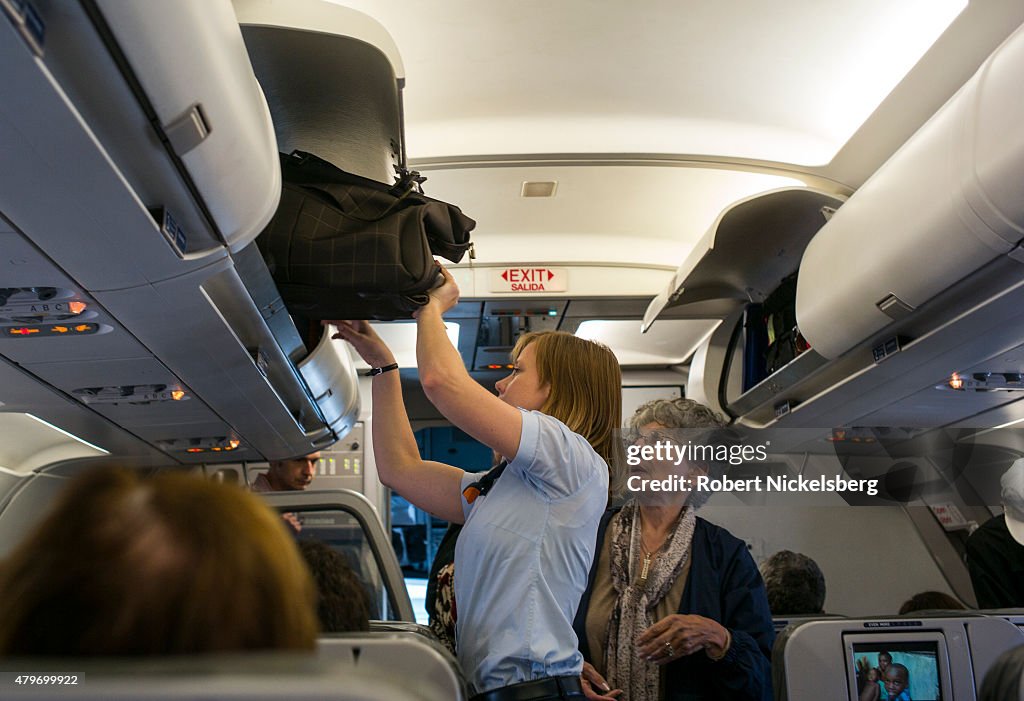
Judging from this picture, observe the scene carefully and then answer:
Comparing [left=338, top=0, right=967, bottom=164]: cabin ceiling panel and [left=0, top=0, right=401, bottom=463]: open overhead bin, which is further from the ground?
[left=338, top=0, right=967, bottom=164]: cabin ceiling panel

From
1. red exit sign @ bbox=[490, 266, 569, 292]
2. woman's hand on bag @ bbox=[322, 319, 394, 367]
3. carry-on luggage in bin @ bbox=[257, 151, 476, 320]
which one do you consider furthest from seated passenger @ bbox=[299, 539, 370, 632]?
red exit sign @ bbox=[490, 266, 569, 292]

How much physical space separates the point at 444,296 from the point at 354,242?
285 millimetres

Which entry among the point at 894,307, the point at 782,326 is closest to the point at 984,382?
the point at 782,326

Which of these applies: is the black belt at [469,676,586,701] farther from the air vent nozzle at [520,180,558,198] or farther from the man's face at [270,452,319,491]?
the man's face at [270,452,319,491]

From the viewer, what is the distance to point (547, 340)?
233 cm

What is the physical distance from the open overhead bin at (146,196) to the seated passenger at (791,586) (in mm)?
2662

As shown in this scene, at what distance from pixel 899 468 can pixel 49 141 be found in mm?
5203

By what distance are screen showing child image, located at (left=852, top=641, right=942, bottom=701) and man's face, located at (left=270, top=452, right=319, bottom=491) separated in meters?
4.39

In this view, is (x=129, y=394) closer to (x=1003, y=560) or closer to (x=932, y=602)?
(x=1003, y=560)

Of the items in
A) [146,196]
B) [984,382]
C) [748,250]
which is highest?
[748,250]

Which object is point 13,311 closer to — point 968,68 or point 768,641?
point 768,641

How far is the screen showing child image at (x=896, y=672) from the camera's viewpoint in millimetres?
2502

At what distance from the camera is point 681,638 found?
3.06 meters

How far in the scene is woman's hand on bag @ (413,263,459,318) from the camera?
247 cm
